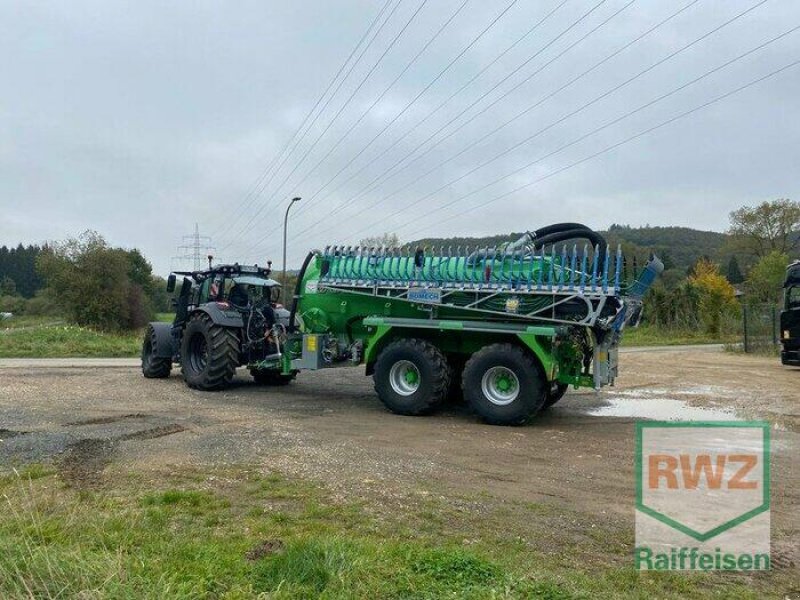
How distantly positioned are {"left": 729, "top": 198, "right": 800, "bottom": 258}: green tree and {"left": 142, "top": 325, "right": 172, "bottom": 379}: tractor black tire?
174 ft

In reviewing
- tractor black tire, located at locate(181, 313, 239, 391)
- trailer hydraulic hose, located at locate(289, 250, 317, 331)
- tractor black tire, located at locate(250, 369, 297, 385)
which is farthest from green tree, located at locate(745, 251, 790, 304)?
tractor black tire, located at locate(181, 313, 239, 391)

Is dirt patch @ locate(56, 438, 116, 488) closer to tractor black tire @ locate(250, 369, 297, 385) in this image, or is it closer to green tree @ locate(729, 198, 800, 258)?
tractor black tire @ locate(250, 369, 297, 385)

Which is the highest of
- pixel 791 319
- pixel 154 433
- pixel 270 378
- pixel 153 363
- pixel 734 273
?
pixel 734 273

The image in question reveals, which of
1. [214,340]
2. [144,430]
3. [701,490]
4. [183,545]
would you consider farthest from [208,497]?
[214,340]

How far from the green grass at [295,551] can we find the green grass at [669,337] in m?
27.9

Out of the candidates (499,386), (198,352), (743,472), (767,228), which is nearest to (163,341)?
(198,352)

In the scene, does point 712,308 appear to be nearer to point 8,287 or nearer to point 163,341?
point 163,341

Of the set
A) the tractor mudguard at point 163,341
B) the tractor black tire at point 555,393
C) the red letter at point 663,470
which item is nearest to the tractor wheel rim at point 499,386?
the tractor black tire at point 555,393

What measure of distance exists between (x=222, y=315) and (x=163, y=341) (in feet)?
9.06

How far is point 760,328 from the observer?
1024 inches

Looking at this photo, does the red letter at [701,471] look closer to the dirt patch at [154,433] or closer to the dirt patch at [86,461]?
the dirt patch at [86,461]

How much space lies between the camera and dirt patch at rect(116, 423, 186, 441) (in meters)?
8.16

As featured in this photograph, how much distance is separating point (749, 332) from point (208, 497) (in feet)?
83.0

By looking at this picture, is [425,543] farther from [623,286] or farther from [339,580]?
[623,286]
